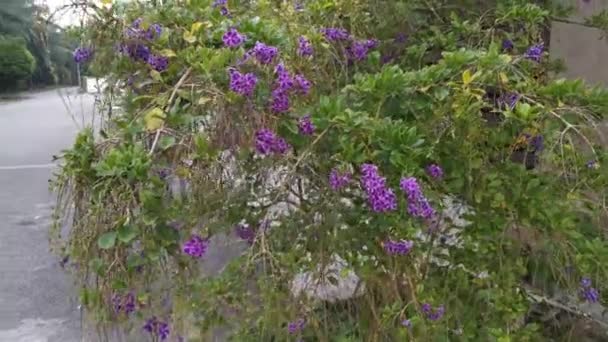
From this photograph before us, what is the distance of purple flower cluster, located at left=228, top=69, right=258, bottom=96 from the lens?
185cm

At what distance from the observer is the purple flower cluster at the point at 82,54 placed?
2295 mm

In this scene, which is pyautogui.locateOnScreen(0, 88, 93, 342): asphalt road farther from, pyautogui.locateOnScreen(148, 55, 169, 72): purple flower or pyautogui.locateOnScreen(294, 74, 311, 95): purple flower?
pyautogui.locateOnScreen(294, 74, 311, 95): purple flower

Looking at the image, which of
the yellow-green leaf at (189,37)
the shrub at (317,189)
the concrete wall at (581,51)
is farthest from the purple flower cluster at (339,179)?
the concrete wall at (581,51)

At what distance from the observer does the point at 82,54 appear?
7.64 ft

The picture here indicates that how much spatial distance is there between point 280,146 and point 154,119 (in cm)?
35

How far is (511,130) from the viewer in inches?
81.3

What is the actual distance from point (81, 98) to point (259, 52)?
1.20 meters

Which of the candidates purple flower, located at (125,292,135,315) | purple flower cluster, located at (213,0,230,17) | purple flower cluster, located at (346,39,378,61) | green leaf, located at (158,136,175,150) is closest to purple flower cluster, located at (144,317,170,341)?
purple flower, located at (125,292,135,315)

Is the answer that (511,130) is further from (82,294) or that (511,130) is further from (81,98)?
(81,98)

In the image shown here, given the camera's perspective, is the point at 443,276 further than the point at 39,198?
No

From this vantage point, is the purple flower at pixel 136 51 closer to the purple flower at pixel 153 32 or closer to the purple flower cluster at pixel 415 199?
the purple flower at pixel 153 32

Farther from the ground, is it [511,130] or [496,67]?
[496,67]

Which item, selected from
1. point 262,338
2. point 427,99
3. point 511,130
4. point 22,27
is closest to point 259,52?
point 427,99

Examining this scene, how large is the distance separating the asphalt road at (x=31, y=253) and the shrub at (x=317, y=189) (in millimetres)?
368
